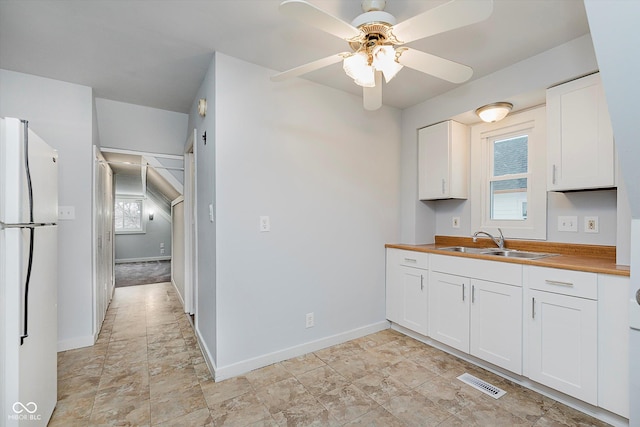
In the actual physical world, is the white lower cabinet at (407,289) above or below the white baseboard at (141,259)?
above

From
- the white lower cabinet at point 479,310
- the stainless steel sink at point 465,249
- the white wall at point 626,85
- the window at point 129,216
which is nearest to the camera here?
the white wall at point 626,85

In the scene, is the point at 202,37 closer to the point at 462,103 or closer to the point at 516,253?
the point at 462,103


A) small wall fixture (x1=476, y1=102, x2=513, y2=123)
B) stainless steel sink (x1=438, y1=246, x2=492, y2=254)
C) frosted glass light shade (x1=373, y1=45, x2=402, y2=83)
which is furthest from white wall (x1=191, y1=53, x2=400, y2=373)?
frosted glass light shade (x1=373, y1=45, x2=402, y2=83)

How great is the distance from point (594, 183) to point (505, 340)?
1201 mm

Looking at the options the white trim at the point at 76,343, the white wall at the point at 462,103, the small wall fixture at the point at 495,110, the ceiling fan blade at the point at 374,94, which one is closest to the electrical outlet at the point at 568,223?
the white wall at the point at 462,103

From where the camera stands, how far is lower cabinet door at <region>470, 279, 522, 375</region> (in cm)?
201

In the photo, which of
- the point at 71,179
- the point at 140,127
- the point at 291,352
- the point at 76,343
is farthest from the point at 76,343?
the point at 140,127

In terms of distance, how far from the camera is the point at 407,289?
2812 mm

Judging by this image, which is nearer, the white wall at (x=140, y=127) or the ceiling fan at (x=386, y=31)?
the ceiling fan at (x=386, y=31)

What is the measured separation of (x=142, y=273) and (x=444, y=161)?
622cm

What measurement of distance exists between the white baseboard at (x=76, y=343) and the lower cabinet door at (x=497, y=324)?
3.30 meters

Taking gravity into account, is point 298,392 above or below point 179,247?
below

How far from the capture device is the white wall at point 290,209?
2.17 m

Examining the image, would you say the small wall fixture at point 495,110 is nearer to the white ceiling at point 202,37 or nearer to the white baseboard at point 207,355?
the white ceiling at point 202,37
